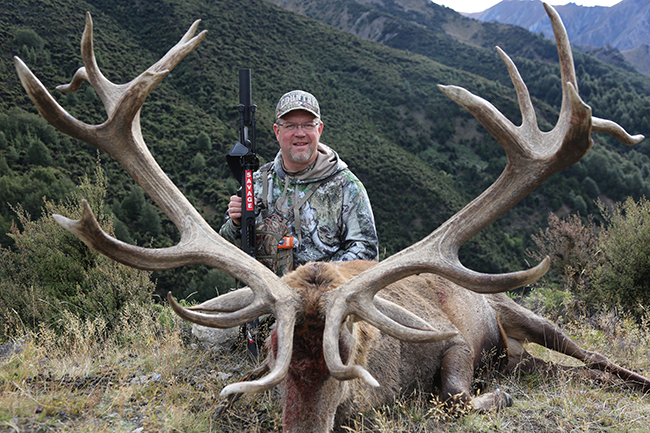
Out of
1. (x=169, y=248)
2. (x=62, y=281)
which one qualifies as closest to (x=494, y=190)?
(x=169, y=248)

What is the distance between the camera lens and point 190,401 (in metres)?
2.99

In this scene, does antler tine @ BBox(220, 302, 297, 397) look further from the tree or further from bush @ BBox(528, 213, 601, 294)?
the tree

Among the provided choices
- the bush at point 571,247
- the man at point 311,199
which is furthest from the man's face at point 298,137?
the bush at point 571,247

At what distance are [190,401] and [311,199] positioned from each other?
209 centimetres

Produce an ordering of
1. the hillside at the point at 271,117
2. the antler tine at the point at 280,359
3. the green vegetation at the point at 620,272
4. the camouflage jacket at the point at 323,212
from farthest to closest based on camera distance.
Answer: the hillside at the point at 271,117, the green vegetation at the point at 620,272, the camouflage jacket at the point at 323,212, the antler tine at the point at 280,359

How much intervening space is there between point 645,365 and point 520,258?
129ft

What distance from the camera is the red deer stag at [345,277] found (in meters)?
2.28

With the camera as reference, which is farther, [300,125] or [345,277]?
[300,125]

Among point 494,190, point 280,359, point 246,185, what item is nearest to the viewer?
point 280,359

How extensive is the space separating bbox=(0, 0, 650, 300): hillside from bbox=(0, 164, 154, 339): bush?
1217 cm

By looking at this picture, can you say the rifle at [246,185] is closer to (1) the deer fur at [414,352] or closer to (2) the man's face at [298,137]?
(2) the man's face at [298,137]

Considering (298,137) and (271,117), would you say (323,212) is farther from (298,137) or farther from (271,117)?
(271,117)

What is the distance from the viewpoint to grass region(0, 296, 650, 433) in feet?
8.58

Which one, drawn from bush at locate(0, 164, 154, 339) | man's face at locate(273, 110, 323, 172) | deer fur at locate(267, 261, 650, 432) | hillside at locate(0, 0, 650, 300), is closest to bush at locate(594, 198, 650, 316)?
deer fur at locate(267, 261, 650, 432)
